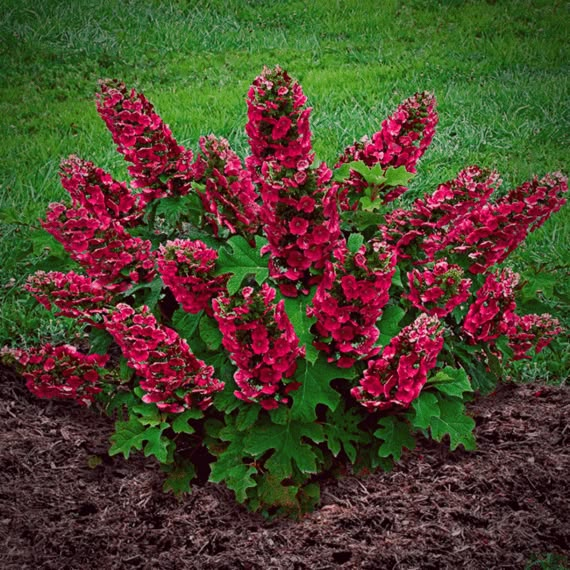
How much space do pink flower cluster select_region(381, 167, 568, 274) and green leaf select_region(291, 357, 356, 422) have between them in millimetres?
455

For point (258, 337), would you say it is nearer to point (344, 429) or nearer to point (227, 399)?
point (227, 399)

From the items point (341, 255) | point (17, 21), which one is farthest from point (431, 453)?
point (17, 21)

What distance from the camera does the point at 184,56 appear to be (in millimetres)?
7785

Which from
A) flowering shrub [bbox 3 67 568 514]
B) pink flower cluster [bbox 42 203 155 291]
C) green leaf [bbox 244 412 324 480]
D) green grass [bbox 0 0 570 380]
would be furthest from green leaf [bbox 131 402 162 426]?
green grass [bbox 0 0 570 380]

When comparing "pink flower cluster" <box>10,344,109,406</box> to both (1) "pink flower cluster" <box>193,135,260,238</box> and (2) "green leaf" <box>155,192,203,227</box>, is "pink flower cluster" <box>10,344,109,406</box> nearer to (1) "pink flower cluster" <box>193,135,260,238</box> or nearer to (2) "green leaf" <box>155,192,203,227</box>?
(2) "green leaf" <box>155,192,203,227</box>

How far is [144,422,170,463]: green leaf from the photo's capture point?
233 centimetres

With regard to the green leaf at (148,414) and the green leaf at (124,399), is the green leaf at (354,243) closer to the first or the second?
the green leaf at (148,414)

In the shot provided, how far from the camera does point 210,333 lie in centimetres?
240

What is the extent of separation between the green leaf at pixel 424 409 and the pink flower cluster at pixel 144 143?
107 cm

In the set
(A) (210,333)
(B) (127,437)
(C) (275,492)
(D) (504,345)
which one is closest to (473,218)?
(D) (504,345)

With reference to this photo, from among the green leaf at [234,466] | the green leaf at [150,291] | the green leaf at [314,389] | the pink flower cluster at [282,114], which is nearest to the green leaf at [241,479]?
the green leaf at [234,466]

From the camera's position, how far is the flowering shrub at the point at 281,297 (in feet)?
7.14

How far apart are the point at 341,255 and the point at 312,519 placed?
91 cm

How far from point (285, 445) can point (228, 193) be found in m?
0.82
